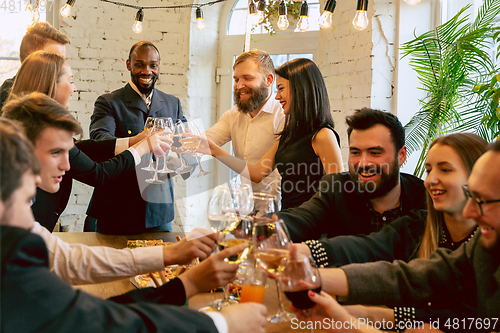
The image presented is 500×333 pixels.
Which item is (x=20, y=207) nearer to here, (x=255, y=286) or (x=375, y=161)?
(x=255, y=286)

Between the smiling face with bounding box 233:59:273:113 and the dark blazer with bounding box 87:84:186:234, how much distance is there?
1.84ft

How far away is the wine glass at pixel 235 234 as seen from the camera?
3.50ft

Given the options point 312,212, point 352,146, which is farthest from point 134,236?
point 352,146

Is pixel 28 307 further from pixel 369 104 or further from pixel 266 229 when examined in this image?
pixel 369 104

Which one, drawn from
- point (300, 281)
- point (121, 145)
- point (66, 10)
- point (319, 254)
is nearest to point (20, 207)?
point (300, 281)

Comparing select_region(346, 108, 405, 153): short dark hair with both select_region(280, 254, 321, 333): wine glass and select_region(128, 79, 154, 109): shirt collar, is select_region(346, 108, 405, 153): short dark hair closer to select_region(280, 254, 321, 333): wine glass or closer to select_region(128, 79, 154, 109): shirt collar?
select_region(280, 254, 321, 333): wine glass

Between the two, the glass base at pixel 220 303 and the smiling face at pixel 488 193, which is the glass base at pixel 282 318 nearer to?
the glass base at pixel 220 303

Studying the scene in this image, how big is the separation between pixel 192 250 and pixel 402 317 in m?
0.61

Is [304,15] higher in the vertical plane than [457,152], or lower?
higher

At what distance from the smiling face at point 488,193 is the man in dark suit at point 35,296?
61cm

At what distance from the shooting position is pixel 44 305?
74cm

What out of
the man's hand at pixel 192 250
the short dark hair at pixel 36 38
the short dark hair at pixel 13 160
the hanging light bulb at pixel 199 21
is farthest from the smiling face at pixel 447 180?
the hanging light bulb at pixel 199 21

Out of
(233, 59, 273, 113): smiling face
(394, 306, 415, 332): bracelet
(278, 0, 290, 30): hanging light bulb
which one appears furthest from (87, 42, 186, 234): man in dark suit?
(394, 306, 415, 332): bracelet

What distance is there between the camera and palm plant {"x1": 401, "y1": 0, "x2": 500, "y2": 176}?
8.36 ft
